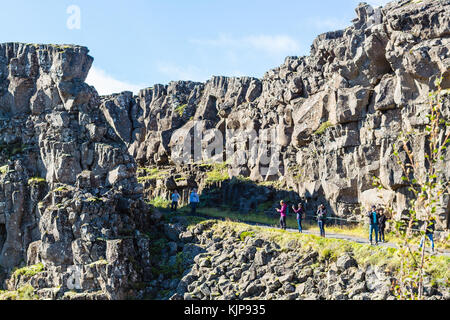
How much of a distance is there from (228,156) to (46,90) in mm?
18246

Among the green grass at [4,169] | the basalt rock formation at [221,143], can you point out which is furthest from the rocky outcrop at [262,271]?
the green grass at [4,169]

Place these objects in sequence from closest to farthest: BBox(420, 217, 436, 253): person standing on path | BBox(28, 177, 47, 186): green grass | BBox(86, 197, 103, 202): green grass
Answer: BBox(420, 217, 436, 253): person standing on path, BBox(86, 197, 103, 202): green grass, BBox(28, 177, 47, 186): green grass

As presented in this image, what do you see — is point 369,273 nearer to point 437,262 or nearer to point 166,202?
point 437,262

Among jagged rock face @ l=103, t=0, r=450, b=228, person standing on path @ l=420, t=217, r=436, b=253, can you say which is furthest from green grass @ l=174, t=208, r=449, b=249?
person standing on path @ l=420, t=217, r=436, b=253

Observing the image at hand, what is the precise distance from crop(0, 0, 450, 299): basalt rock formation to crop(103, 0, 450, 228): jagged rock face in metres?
0.09

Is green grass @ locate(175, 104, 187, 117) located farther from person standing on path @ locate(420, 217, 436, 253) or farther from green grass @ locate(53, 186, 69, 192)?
person standing on path @ locate(420, 217, 436, 253)

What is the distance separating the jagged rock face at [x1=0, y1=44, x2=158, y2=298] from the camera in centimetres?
2584

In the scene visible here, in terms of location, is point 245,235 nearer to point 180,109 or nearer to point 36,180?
point 36,180

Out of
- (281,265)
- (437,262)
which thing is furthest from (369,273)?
(281,265)

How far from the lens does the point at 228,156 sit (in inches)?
1791

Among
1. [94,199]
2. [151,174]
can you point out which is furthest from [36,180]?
[151,174]

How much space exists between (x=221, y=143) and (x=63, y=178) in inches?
762

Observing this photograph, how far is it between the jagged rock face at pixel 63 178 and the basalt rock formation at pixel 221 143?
0.09m

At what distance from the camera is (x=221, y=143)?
47.7 m
